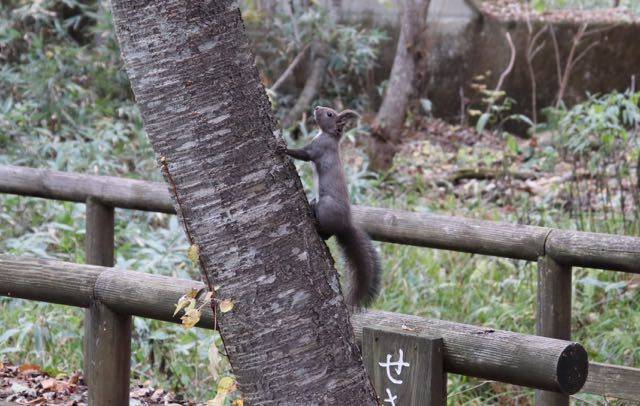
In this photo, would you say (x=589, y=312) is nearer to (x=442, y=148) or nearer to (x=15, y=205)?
(x=15, y=205)

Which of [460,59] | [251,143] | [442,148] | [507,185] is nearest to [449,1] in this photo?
[460,59]

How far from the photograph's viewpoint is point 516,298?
234 inches

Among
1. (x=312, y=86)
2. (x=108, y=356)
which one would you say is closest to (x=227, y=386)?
(x=108, y=356)

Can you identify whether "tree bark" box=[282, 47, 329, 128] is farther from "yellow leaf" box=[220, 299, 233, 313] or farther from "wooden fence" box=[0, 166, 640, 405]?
"yellow leaf" box=[220, 299, 233, 313]

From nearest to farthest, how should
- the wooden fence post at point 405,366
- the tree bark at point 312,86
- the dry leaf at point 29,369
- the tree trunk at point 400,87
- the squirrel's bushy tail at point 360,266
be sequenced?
the wooden fence post at point 405,366
the squirrel's bushy tail at point 360,266
the dry leaf at point 29,369
the tree trunk at point 400,87
the tree bark at point 312,86

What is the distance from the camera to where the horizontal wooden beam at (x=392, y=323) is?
2.34m

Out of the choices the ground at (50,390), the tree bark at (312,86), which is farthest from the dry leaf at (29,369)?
the tree bark at (312,86)

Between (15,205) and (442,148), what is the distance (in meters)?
4.76

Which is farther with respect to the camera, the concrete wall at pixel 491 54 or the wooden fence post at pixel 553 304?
the concrete wall at pixel 491 54

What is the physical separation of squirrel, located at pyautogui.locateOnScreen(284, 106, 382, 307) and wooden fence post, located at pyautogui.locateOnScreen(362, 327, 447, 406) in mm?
436

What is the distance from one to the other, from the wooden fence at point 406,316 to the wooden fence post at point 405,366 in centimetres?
4

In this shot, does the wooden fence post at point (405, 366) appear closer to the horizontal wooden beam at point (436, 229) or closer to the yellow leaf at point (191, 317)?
the yellow leaf at point (191, 317)

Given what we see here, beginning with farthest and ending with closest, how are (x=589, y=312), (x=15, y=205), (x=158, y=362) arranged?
(x=15, y=205) < (x=589, y=312) < (x=158, y=362)

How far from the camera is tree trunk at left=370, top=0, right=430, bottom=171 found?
914 cm
